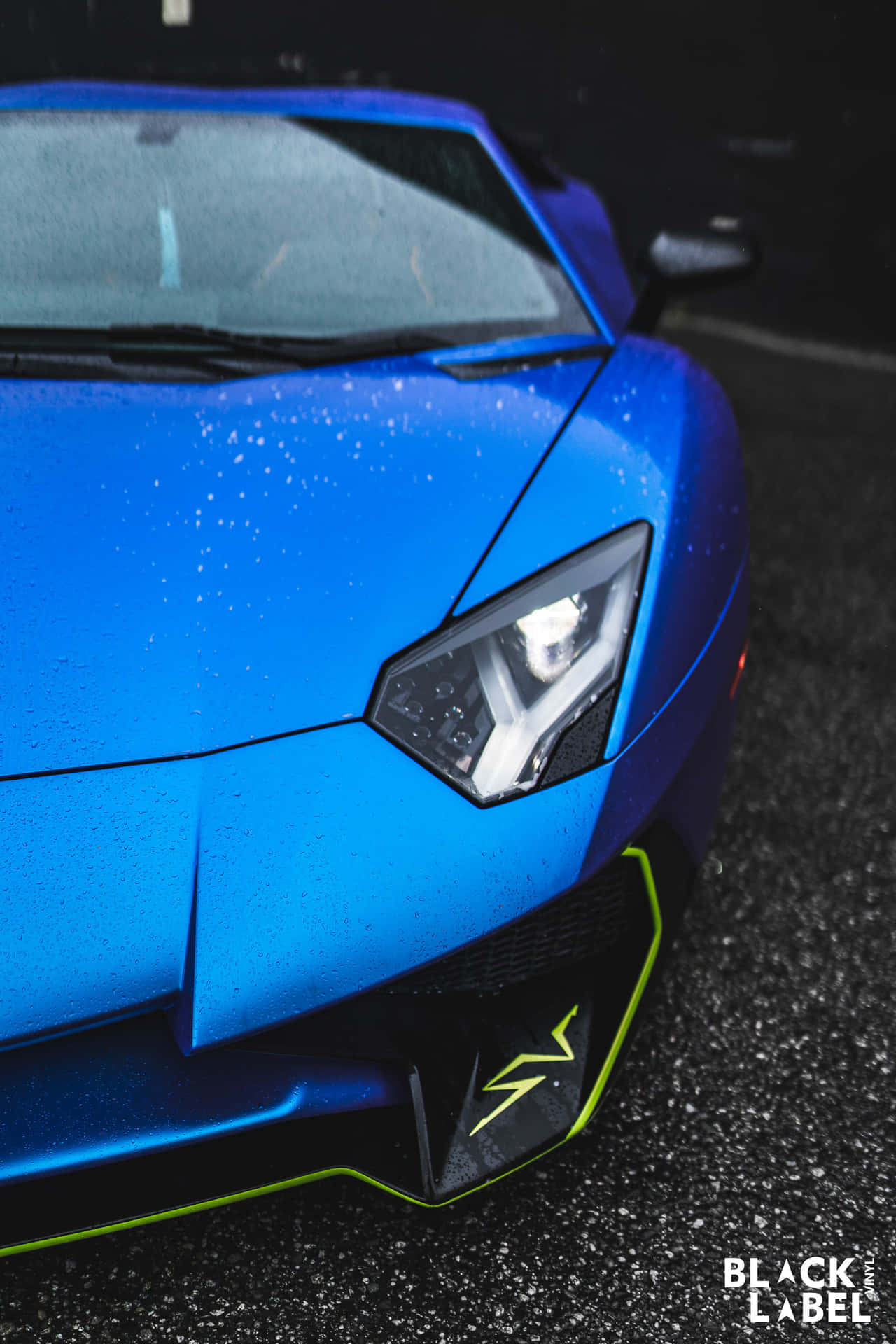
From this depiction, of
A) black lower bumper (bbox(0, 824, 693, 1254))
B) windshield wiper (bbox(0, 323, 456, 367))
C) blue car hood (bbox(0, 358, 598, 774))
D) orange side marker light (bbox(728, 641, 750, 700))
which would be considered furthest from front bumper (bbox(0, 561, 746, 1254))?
windshield wiper (bbox(0, 323, 456, 367))

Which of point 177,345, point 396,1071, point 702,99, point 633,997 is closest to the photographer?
point 396,1071

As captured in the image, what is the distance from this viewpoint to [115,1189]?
100 centimetres

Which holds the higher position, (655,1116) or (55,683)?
(55,683)

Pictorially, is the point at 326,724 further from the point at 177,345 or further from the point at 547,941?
the point at 177,345

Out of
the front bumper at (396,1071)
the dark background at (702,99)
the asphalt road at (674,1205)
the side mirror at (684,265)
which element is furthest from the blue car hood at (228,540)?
the dark background at (702,99)

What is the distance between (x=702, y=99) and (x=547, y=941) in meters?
8.22

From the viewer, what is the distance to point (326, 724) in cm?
115

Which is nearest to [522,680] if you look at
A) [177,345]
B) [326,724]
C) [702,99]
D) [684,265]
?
[326,724]

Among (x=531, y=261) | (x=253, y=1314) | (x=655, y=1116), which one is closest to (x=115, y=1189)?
(x=253, y=1314)

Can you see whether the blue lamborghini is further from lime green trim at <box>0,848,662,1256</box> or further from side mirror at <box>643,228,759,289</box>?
side mirror at <box>643,228,759,289</box>

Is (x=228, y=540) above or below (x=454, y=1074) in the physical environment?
above

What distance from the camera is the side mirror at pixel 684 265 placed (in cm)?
221

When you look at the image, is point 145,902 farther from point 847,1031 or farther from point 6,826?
point 847,1031

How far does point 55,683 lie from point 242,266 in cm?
95
